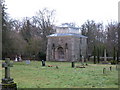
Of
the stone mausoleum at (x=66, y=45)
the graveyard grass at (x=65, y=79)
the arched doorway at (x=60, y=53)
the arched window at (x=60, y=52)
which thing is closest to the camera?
the graveyard grass at (x=65, y=79)

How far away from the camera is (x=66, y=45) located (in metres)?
49.7

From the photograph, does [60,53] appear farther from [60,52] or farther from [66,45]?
[66,45]

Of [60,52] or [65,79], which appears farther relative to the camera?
[60,52]

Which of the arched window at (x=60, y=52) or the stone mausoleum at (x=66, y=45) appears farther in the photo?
the arched window at (x=60, y=52)

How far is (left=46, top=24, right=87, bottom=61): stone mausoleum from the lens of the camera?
4928 cm

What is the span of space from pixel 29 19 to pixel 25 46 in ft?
42.8

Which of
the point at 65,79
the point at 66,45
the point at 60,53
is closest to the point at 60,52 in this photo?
the point at 60,53

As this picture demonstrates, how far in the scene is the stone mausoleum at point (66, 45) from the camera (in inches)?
1940

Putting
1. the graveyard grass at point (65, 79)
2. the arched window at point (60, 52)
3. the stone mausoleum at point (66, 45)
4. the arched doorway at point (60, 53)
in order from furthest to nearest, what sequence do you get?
the arched window at point (60, 52), the arched doorway at point (60, 53), the stone mausoleum at point (66, 45), the graveyard grass at point (65, 79)

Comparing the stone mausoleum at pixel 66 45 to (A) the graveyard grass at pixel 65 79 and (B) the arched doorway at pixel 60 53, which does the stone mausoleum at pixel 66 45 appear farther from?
(A) the graveyard grass at pixel 65 79

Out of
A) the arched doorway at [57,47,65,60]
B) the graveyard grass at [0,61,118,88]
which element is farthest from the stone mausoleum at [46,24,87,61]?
the graveyard grass at [0,61,118,88]


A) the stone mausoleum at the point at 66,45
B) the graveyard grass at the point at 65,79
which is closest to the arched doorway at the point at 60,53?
the stone mausoleum at the point at 66,45

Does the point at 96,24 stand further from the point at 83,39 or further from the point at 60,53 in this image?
the point at 60,53

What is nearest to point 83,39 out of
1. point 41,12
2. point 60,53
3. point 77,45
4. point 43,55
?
point 77,45
